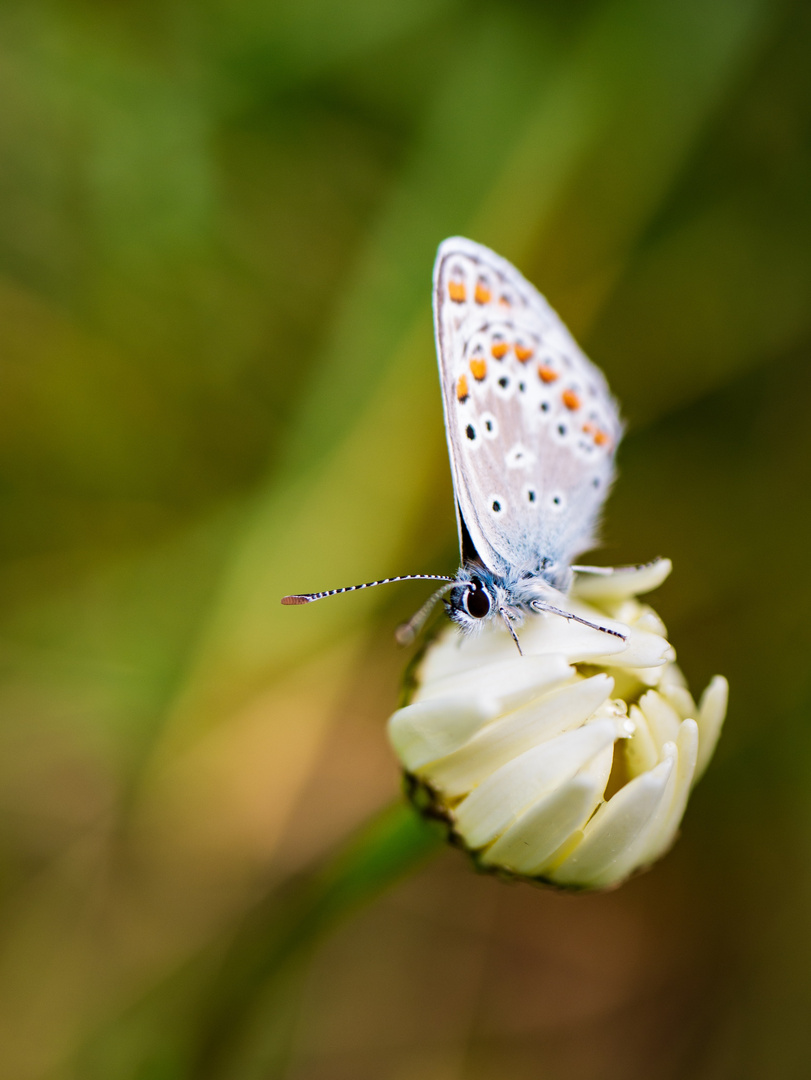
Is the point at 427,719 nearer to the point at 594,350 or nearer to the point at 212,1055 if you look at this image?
the point at 212,1055

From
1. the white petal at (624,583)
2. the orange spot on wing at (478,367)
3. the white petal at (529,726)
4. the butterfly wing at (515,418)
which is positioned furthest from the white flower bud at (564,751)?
the orange spot on wing at (478,367)

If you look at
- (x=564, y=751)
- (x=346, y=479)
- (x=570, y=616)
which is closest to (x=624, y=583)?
(x=570, y=616)

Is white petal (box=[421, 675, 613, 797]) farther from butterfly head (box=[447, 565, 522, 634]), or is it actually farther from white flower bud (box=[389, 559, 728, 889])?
butterfly head (box=[447, 565, 522, 634])

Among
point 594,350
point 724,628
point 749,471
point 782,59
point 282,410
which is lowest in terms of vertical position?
point 724,628

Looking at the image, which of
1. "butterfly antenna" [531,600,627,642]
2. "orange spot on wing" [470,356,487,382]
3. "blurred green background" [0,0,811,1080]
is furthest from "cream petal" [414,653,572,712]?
"blurred green background" [0,0,811,1080]

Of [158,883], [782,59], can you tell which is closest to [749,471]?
[782,59]

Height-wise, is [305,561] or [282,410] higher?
[282,410]
